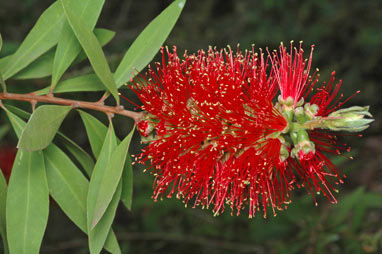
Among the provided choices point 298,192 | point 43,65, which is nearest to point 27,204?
point 43,65

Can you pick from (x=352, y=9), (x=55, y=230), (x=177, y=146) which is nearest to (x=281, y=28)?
(x=352, y=9)

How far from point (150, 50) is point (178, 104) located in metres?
0.29

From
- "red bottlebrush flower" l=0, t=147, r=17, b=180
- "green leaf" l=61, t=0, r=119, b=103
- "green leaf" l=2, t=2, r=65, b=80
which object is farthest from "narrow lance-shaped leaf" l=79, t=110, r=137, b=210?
"red bottlebrush flower" l=0, t=147, r=17, b=180

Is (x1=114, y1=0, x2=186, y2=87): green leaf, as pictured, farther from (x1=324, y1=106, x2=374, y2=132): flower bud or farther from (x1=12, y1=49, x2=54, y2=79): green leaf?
(x1=324, y1=106, x2=374, y2=132): flower bud

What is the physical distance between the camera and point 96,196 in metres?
2.02

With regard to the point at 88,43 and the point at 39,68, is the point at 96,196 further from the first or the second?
the point at 39,68

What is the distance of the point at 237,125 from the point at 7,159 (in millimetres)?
2535

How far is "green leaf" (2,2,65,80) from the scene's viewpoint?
223cm

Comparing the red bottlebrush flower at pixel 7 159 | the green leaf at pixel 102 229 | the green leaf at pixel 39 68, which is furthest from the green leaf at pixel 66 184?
the red bottlebrush flower at pixel 7 159

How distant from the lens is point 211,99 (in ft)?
6.84

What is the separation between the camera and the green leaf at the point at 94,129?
2.24 metres

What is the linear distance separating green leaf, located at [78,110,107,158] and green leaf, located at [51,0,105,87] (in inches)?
8.1

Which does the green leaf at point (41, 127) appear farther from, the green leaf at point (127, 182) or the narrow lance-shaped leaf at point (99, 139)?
the green leaf at point (127, 182)

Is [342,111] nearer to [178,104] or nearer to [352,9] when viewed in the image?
[178,104]
